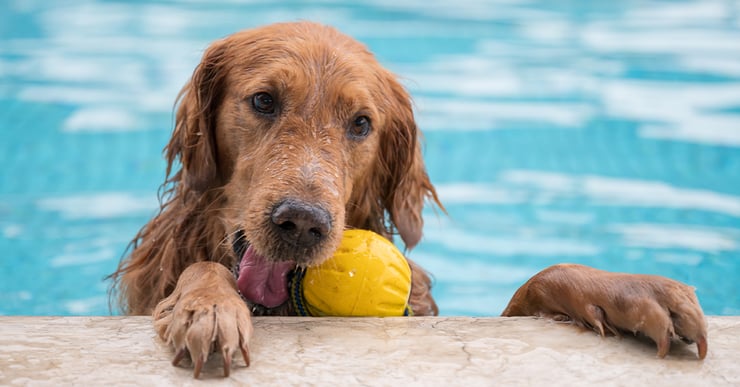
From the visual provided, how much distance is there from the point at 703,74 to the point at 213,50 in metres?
7.28

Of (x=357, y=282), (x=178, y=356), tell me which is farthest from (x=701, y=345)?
(x=178, y=356)

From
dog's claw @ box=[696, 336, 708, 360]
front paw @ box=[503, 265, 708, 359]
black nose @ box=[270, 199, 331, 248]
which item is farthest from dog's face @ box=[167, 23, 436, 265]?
dog's claw @ box=[696, 336, 708, 360]

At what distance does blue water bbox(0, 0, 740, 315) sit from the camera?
22.1ft

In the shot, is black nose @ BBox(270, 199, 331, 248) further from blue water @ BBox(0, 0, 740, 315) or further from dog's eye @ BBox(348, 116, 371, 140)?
blue water @ BBox(0, 0, 740, 315)

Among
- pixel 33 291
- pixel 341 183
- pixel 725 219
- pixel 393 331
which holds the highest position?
pixel 341 183

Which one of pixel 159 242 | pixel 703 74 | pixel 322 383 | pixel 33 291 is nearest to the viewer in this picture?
pixel 322 383

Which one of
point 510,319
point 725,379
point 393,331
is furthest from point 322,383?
point 725,379

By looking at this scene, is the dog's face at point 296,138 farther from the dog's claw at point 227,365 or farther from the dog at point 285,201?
the dog's claw at point 227,365

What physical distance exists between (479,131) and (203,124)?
16.5 feet

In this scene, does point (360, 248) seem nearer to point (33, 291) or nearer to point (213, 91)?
point (213, 91)

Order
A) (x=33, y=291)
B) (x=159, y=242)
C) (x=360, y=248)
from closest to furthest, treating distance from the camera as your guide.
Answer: (x=360, y=248)
(x=159, y=242)
(x=33, y=291)

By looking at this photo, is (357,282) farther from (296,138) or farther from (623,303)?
(623,303)

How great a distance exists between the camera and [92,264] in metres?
6.66

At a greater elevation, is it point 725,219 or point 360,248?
point 360,248
